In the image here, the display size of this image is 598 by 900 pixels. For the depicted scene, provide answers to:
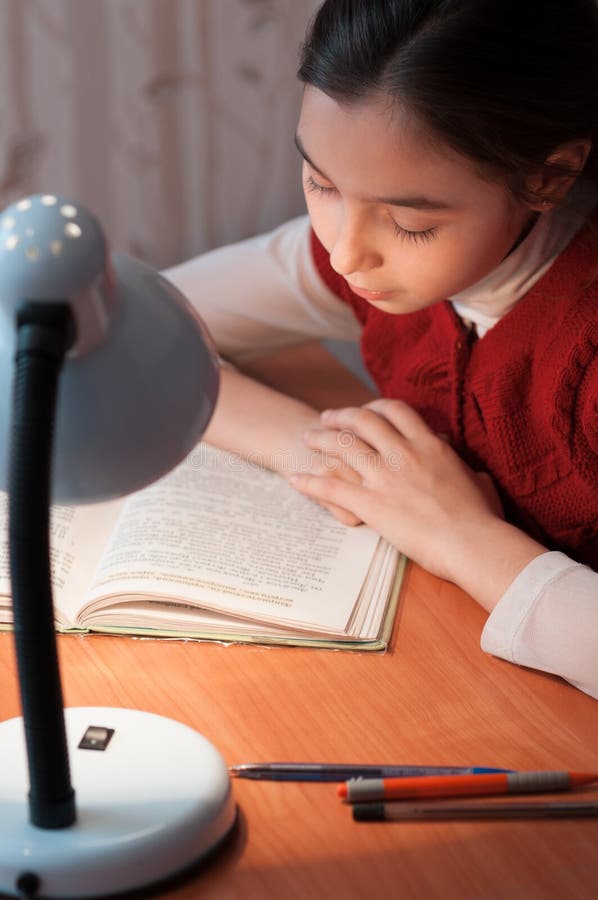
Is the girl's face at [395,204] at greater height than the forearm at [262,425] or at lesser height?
greater

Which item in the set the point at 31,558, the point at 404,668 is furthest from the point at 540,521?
the point at 31,558

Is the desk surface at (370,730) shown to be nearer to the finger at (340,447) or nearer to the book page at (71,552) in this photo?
the book page at (71,552)

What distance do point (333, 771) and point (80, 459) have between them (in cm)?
29

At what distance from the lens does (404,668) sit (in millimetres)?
765

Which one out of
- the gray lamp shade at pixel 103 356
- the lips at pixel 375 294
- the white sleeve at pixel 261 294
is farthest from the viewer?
the white sleeve at pixel 261 294

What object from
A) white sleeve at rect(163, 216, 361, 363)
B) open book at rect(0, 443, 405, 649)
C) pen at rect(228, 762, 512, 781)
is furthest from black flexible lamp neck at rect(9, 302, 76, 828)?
white sleeve at rect(163, 216, 361, 363)

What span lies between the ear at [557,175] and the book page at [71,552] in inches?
16.0

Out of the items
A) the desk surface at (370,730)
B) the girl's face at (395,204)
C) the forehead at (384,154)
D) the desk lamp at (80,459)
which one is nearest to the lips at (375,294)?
the girl's face at (395,204)

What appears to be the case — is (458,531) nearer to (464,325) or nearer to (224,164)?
(464,325)

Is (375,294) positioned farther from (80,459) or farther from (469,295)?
(80,459)

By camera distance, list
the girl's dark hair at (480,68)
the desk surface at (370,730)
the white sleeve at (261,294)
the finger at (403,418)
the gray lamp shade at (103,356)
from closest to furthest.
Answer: the gray lamp shade at (103,356) → the desk surface at (370,730) → the girl's dark hair at (480,68) → the finger at (403,418) → the white sleeve at (261,294)

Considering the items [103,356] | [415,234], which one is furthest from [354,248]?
[103,356]

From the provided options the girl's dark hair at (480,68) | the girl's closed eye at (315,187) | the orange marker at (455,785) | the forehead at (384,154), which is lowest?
the orange marker at (455,785)

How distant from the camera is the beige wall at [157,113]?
1.30 m
